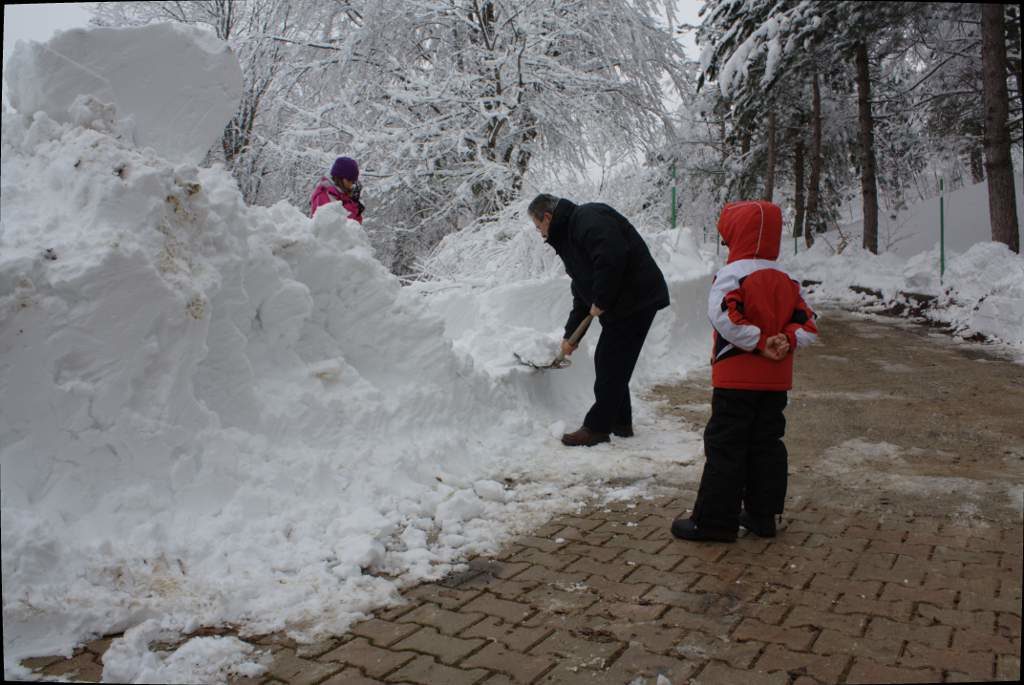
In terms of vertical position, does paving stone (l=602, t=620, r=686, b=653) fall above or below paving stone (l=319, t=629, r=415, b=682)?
below

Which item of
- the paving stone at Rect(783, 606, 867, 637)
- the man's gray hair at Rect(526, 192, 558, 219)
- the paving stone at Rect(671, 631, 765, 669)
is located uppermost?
the man's gray hair at Rect(526, 192, 558, 219)

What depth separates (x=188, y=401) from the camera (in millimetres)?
3408

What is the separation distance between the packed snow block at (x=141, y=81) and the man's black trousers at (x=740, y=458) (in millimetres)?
2576

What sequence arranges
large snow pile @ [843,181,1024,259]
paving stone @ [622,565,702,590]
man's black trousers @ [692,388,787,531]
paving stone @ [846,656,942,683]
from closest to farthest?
paving stone @ [846,656,942,683], paving stone @ [622,565,702,590], man's black trousers @ [692,388,787,531], large snow pile @ [843,181,1024,259]

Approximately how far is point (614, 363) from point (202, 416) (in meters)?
2.63

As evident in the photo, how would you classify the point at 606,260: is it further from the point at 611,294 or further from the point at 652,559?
the point at 652,559

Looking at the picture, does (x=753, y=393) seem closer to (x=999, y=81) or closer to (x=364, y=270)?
(x=999, y=81)

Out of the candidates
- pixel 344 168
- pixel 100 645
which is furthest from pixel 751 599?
pixel 344 168

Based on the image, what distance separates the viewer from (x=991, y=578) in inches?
119

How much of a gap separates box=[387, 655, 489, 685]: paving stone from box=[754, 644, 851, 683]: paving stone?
0.83 meters

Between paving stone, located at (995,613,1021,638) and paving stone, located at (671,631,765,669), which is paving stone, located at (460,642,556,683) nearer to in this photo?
paving stone, located at (671,631,765,669)

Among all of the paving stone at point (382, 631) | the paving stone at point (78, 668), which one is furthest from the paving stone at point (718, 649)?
the paving stone at point (78, 668)

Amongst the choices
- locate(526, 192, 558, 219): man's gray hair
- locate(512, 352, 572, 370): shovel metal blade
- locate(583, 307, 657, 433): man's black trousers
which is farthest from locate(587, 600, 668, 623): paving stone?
locate(526, 192, 558, 219): man's gray hair

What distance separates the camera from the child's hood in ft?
11.4
